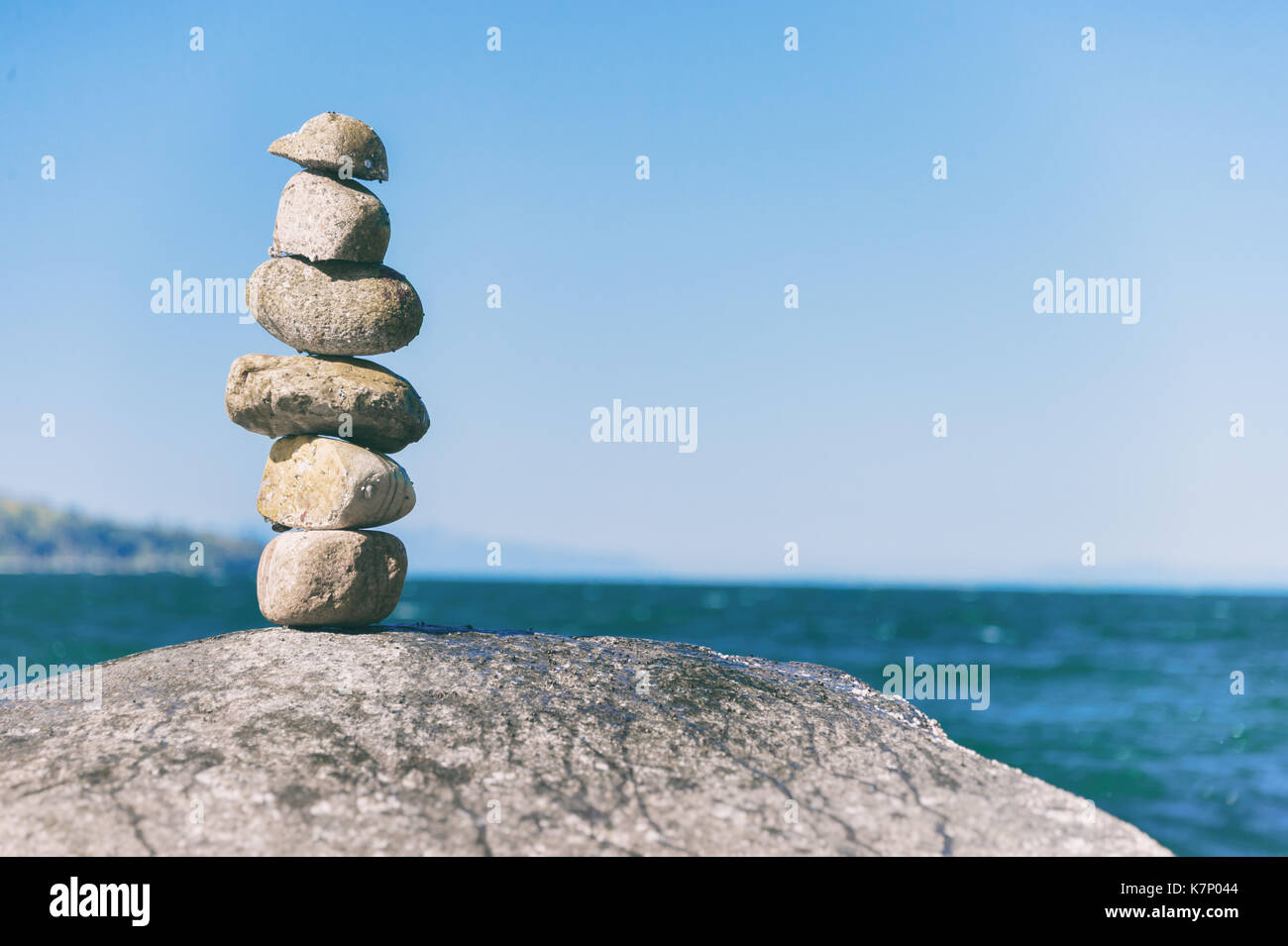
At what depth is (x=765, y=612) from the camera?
257ft

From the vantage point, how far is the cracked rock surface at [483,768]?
239 inches

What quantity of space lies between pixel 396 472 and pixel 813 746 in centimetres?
462

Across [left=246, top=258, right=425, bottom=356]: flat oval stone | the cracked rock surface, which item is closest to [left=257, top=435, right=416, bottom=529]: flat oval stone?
[left=246, top=258, right=425, bottom=356]: flat oval stone

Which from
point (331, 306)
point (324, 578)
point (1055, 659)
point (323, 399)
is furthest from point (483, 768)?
point (1055, 659)

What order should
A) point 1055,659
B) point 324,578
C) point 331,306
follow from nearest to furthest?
point 324,578 < point 331,306 < point 1055,659

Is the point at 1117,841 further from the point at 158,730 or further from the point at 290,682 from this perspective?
the point at 158,730

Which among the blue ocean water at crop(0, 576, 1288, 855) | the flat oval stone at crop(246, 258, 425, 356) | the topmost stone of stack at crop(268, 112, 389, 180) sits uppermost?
the topmost stone of stack at crop(268, 112, 389, 180)

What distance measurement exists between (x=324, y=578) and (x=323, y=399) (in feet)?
5.32

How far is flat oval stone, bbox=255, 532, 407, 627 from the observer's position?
29.9 feet
